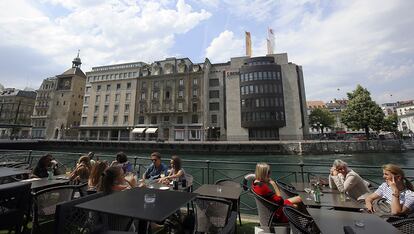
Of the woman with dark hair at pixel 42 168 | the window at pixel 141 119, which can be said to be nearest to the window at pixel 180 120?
the window at pixel 141 119

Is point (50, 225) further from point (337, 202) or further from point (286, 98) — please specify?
point (286, 98)

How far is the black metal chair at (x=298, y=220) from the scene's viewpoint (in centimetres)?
254

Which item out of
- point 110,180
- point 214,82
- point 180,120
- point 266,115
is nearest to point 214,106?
point 214,82

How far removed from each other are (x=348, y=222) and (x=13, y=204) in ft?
16.9

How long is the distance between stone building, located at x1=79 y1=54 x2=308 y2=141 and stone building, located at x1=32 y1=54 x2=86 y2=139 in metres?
9.59

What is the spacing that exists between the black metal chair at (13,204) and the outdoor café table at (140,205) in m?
1.56

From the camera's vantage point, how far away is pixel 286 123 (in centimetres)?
4416

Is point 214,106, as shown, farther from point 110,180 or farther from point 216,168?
point 110,180

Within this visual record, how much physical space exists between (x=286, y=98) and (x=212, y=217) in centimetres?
4624

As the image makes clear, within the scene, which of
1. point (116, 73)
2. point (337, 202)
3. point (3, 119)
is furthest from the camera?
point (3, 119)

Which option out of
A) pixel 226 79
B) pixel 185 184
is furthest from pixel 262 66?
pixel 185 184

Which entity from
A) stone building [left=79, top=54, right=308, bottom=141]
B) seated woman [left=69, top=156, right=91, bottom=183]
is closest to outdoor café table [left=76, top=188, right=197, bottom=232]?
seated woman [left=69, top=156, right=91, bottom=183]

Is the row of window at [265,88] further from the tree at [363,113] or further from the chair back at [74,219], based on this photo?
the chair back at [74,219]

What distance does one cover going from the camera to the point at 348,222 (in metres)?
2.66
